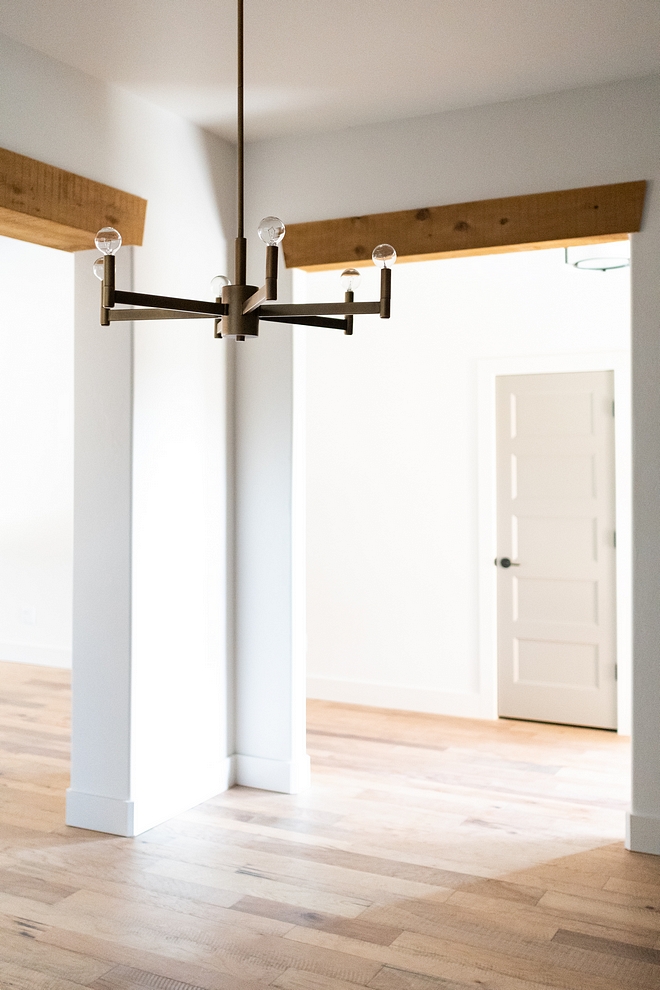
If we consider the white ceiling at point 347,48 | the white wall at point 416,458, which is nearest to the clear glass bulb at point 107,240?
the white ceiling at point 347,48

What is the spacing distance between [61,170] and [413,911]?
2.81 metres

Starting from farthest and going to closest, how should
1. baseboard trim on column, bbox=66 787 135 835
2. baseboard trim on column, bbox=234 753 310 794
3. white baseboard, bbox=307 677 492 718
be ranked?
white baseboard, bbox=307 677 492 718 < baseboard trim on column, bbox=234 753 310 794 < baseboard trim on column, bbox=66 787 135 835

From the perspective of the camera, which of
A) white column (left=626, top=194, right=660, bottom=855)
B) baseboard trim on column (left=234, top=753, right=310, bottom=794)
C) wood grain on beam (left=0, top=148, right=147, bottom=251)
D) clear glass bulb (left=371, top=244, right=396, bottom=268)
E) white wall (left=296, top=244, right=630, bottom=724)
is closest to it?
clear glass bulb (left=371, top=244, right=396, bottom=268)

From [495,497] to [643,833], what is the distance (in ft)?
8.06

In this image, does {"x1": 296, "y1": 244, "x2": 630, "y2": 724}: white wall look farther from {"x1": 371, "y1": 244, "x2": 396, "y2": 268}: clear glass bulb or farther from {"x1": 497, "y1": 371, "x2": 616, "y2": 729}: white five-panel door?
{"x1": 371, "y1": 244, "x2": 396, "y2": 268}: clear glass bulb

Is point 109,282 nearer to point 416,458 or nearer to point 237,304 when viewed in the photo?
point 237,304

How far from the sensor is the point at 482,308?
18.4 feet

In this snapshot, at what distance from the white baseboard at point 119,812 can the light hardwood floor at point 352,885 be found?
0.05m

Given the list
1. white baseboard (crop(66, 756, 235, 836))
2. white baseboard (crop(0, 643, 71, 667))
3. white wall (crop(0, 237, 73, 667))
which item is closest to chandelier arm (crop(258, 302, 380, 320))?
white baseboard (crop(66, 756, 235, 836))

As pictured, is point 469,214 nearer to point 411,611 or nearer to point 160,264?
point 160,264

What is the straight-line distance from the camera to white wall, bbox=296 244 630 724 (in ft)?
18.0

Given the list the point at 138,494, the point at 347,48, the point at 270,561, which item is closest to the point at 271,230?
the point at 347,48

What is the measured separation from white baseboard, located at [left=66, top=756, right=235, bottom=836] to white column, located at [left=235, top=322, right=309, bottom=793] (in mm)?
505

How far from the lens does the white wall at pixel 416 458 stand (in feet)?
18.0
